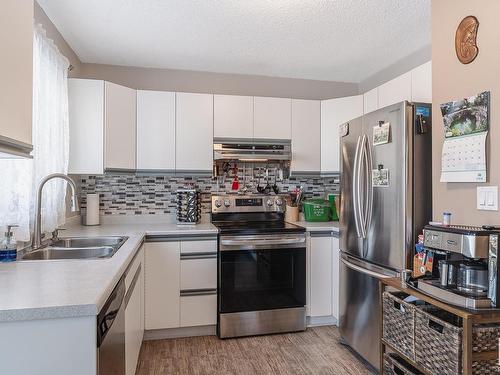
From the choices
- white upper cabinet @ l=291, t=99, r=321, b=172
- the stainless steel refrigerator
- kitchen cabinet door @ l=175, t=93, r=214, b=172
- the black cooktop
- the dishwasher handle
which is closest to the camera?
the dishwasher handle

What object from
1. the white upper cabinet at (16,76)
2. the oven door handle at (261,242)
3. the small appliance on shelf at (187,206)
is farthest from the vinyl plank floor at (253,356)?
the white upper cabinet at (16,76)

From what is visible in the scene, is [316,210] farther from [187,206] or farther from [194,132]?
[194,132]

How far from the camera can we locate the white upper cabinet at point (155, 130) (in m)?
3.18

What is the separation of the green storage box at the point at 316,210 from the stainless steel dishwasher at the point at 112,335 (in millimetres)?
2191

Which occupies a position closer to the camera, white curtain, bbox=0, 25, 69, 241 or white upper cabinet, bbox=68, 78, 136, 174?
white curtain, bbox=0, 25, 69, 241

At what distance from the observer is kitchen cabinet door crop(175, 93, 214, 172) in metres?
3.25

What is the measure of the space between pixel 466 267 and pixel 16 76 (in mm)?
1945

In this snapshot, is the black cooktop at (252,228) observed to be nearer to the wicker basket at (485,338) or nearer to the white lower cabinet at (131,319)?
the white lower cabinet at (131,319)

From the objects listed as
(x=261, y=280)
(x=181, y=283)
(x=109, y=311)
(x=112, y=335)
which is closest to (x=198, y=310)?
(x=181, y=283)

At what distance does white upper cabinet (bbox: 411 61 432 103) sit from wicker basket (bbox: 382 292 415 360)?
1340 mm

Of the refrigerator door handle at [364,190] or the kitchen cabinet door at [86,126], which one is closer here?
the refrigerator door handle at [364,190]

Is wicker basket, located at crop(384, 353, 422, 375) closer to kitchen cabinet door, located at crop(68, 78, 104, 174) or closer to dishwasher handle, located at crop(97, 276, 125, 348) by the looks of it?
dishwasher handle, located at crop(97, 276, 125, 348)

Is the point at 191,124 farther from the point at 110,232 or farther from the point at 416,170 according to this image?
the point at 416,170

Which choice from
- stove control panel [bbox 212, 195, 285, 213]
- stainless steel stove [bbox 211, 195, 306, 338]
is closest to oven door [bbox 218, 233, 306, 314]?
stainless steel stove [bbox 211, 195, 306, 338]
